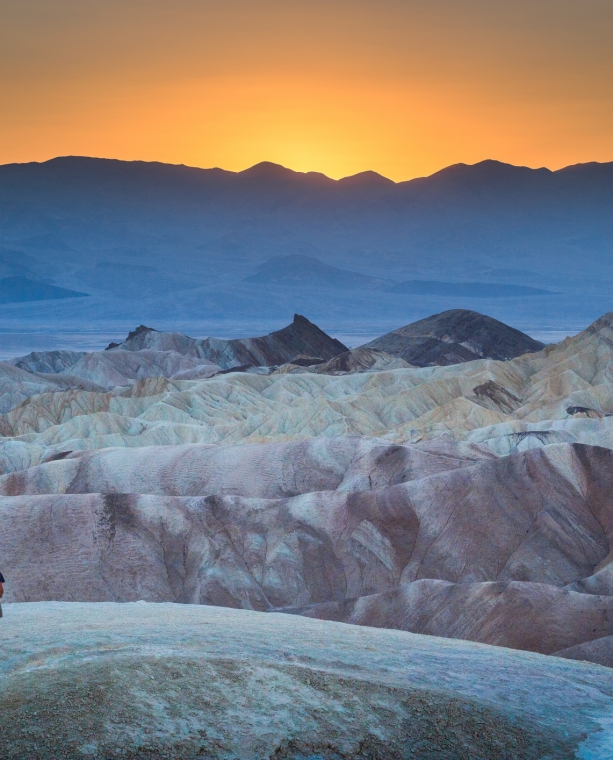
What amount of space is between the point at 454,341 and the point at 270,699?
129287mm

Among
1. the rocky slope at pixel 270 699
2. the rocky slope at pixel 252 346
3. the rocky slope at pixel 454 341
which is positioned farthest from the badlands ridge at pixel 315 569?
the rocky slope at pixel 252 346

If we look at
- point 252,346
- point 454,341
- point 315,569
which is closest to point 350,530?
point 315,569

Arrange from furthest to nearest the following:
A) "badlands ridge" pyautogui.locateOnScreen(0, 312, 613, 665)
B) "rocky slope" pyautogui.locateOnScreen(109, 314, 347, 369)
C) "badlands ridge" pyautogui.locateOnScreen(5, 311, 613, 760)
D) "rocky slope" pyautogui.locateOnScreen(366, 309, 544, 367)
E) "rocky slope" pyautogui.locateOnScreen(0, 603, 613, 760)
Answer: "rocky slope" pyautogui.locateOnScreen(109, 314, 347, 369) < "rocky slope" pyautogui.locateOnScreen(366, 309, 544, 367) < "badlands ridge" pyautogui.locateOnScreen(0, 312, 613, 665) < "badlands ridge" pyautogui.locateOnScreen(5, 311, 613, 760) < "rocky slope" pyautogui.locateOnScreen(0, 603, 613, 760)

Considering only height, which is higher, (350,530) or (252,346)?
(350,530)

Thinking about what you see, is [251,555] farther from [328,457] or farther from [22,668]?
[22,668]

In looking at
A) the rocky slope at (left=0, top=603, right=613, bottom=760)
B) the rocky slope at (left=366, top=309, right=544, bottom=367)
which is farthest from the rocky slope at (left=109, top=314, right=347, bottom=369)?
the rocky slope at (left=0, top=603, right=613, bottom=760)

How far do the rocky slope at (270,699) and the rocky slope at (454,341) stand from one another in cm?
11477

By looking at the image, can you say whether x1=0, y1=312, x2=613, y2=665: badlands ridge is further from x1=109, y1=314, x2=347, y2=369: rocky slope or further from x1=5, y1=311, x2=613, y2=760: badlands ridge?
x1=109, y1=314, x2=347, y2=369: rocky slope

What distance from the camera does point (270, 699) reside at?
16.8 m

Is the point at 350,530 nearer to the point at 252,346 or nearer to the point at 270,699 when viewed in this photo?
the point at 270,699

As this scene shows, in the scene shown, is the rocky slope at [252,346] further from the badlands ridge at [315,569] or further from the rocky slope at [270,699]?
the rocky slope at [270,699]

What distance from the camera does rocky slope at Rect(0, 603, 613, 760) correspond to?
15.2 metres

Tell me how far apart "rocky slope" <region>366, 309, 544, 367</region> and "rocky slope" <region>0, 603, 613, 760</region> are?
4519 inches

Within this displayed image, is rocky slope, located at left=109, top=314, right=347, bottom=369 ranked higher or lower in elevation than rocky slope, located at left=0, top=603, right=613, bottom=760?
lower
